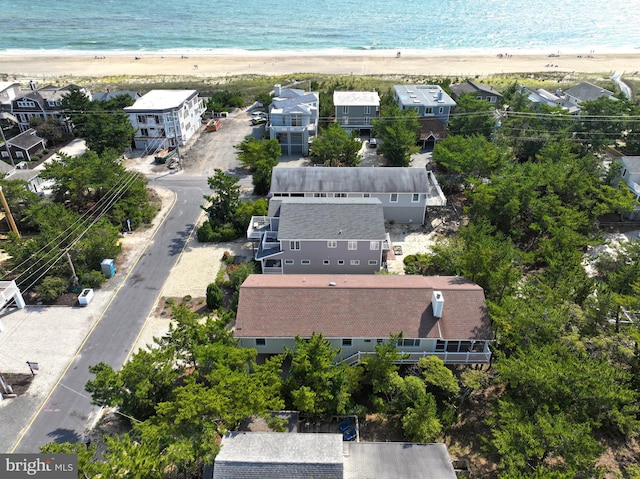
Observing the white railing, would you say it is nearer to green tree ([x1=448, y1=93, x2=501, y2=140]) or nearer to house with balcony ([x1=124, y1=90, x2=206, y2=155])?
green tree ([x1=448, y1=93, x2=501, y2=140])

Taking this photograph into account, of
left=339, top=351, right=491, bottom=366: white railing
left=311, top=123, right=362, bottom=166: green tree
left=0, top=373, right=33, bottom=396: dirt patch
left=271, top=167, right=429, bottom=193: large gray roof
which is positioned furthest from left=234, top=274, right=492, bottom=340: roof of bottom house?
left=311, top=123, right=362, bottom=166: green tree

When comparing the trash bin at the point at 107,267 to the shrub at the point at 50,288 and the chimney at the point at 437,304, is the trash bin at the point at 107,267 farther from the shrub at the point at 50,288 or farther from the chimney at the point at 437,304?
the chimney at the point at 437,304

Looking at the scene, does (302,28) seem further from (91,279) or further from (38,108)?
(91,279)

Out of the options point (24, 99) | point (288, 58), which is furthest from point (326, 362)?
point (288, 58)

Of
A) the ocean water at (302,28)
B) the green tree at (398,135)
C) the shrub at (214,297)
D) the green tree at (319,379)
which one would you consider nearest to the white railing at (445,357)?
the green tree at (319,379)

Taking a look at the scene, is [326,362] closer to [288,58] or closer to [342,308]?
[342,308]

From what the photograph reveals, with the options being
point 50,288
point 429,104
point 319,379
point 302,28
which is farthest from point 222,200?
point 302,28
